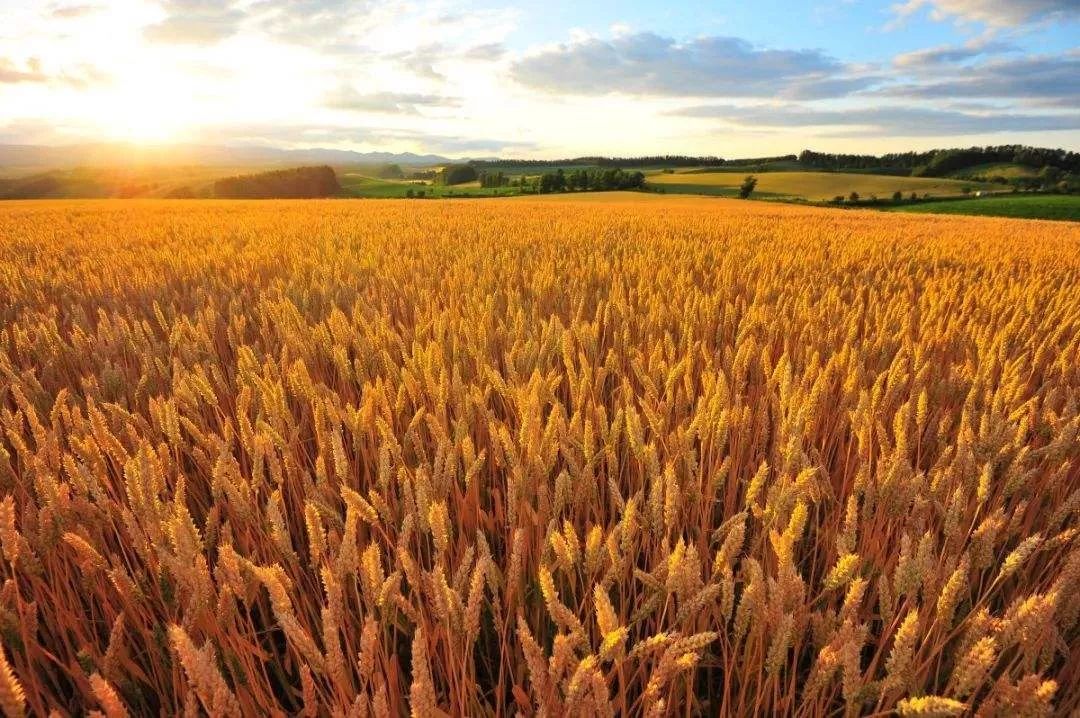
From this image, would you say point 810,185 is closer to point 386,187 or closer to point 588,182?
point 588,182

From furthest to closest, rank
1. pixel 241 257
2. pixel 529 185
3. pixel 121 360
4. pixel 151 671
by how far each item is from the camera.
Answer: pixel 529 185 → pixel 241 257 → pixel 121 360 → pixel 151 671

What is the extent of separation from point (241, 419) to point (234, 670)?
1.84 ft

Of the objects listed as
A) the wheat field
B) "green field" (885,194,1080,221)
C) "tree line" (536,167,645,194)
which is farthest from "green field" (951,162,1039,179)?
the wheat field

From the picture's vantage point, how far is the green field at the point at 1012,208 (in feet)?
140

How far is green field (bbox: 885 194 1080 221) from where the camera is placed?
4253cm

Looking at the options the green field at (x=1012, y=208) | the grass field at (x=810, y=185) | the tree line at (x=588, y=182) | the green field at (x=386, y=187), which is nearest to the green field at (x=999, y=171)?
the grass field at (x=810, y=185)

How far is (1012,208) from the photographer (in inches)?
1740

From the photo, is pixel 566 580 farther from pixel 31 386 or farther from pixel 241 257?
pixel 241 257

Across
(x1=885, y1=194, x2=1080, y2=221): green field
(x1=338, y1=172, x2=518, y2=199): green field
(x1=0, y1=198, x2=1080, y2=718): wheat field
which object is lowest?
(x1=0, y1=198, x2=1080, y2=718): wheat field

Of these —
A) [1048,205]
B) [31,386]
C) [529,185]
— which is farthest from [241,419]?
[1048,205]

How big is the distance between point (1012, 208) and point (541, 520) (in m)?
55.8

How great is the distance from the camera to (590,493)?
129 centimetres

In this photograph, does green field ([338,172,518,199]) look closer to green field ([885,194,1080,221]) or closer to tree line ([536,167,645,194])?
tree line ([536,167,645,194])

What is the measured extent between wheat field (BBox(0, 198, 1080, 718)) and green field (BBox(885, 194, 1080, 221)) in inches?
1851
